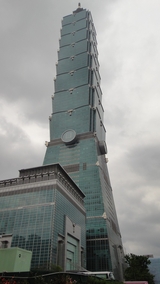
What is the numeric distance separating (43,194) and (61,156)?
78424 millimetres

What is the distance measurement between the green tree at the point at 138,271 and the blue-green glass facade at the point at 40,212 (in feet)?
57.7

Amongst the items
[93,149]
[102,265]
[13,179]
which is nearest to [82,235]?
[102,265]

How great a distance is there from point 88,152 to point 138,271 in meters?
83.1

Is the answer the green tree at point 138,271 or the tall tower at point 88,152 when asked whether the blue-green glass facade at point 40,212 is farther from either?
the tall tower at point 88,152

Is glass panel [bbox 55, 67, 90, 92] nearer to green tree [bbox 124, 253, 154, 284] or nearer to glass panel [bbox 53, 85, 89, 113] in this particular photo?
glass panel [bbox 53, 85, 89, 113]

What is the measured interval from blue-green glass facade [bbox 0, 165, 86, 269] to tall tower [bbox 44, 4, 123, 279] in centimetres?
2233

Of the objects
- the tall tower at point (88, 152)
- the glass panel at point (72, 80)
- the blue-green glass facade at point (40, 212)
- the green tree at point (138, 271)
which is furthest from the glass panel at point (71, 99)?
the green tree at point (138, 271)

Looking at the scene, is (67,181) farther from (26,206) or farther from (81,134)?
(81,134)

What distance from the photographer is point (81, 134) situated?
540 feet

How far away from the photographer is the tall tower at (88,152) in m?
116

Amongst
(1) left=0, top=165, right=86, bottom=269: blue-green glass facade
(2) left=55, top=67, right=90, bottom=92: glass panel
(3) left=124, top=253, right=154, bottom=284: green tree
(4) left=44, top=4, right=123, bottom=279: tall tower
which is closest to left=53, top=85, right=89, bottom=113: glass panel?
(4) left=44, top=4, right=123, bottom=279: tall tower

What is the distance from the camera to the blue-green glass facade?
230ft

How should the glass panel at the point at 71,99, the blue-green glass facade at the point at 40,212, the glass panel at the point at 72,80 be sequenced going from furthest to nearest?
the glass panel at the point at 72,80, the glass panel at the point at 71,99, the blue-green glass facade at the point at 40,212

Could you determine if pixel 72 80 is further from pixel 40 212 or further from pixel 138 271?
pixel 138 271
